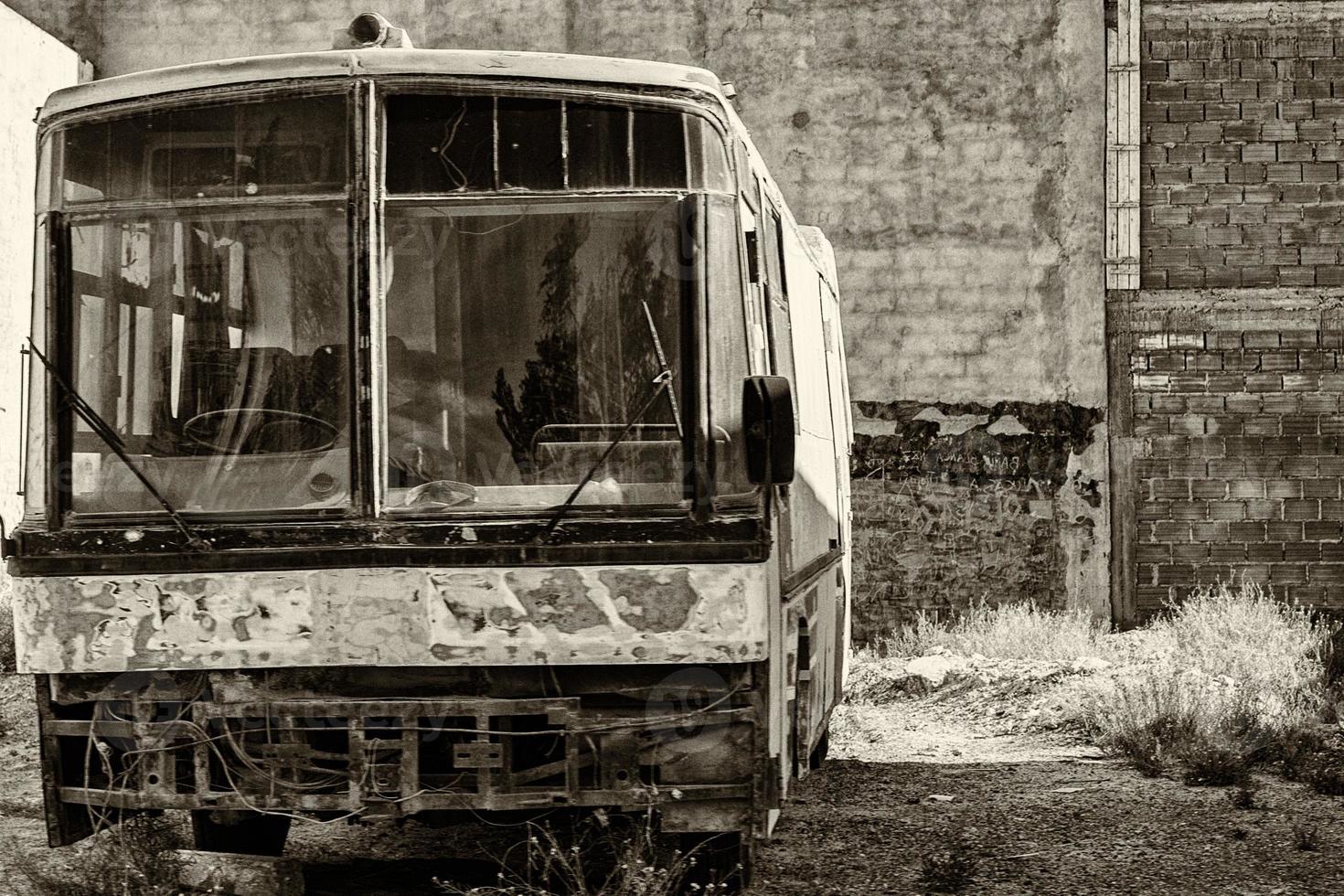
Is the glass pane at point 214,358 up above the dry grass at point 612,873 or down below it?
above

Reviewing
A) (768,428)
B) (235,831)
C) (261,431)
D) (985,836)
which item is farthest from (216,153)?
(985,836)

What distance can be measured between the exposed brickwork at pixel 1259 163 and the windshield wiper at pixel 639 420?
1009cm

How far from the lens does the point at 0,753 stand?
8.82 metres

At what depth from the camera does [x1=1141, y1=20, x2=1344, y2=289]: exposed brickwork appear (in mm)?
13766

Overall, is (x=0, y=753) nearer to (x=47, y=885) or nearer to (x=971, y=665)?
(x=47, y=885)

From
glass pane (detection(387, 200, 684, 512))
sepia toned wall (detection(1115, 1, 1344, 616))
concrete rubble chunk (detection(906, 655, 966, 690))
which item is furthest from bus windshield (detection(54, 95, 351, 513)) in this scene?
sepia toned wall (detection(1115, 1, 1344, 616))

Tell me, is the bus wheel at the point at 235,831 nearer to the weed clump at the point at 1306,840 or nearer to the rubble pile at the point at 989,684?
the weed clump at the point at 1306,840

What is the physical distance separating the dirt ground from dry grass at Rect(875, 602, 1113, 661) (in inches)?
121

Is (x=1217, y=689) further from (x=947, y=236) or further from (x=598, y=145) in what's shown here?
(x=598, y=145)

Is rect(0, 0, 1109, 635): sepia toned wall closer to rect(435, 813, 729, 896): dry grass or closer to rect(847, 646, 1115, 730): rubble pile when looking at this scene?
rect(847, 646, 1115, 730): rubble pile

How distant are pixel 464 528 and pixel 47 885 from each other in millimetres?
2048

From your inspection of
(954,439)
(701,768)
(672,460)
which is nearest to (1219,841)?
(701,768)

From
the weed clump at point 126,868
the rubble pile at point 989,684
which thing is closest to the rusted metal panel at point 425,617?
the weed clump at point 126,868

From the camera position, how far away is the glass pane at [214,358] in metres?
4.80
